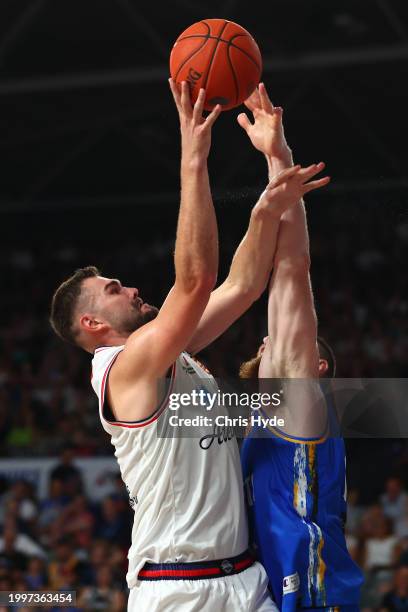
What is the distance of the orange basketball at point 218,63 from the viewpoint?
12.0 ft

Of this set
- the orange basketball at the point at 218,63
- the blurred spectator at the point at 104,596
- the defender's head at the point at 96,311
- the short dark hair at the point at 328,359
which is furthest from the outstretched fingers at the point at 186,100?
the blurred spectator at the point at 104,596

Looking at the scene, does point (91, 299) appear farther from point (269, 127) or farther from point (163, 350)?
point (269, 127)

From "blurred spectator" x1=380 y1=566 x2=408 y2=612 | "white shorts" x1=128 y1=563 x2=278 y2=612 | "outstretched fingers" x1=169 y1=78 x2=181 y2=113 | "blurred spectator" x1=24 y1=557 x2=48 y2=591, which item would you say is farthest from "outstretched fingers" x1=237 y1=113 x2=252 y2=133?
"blurred spectator" x1=24 y1=557 x2=48 y2=591

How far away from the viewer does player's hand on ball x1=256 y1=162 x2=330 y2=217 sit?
3615 mm

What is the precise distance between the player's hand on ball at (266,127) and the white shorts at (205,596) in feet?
6.00

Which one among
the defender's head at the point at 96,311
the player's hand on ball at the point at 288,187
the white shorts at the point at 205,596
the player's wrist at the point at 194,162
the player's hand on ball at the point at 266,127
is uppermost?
the player's hand on ball at the point at 266,127

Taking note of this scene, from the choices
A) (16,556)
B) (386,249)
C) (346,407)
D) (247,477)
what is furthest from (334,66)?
(247,477)

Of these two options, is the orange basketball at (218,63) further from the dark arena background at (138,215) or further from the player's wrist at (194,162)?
the dark arena background at (138,215)

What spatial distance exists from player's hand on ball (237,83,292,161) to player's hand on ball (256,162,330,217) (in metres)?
0.27

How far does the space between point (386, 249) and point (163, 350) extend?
24.3 ft

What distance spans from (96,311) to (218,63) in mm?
1165

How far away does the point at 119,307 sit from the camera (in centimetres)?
388

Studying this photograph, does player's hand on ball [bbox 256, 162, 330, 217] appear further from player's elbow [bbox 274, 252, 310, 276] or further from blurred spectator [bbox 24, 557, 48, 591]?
blurred spectator [bbox 24, 557, 48, 591]

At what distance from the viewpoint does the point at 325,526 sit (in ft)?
12.2
